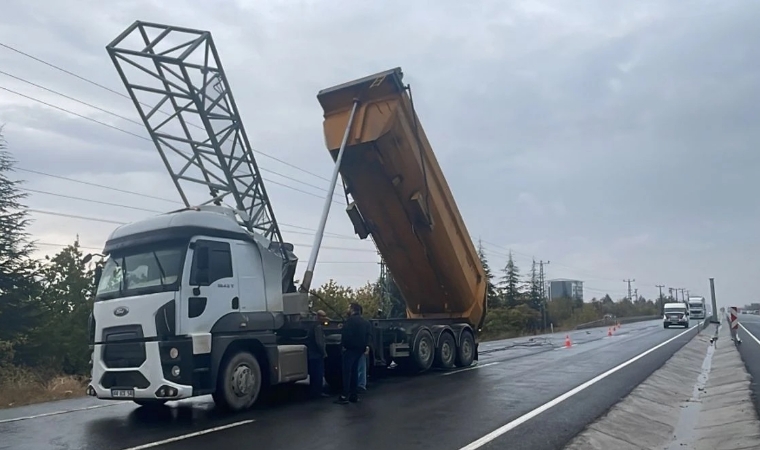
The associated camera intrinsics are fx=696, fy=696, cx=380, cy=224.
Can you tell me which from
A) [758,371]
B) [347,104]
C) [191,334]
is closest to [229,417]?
[191,334]

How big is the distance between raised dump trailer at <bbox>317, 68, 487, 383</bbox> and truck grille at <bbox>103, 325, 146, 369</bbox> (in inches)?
167

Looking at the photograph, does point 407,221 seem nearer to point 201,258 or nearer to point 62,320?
point 201,258

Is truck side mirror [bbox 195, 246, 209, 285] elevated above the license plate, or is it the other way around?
truck side mirror [bbox 195, 246, 209, 285]

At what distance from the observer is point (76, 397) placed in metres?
13.9

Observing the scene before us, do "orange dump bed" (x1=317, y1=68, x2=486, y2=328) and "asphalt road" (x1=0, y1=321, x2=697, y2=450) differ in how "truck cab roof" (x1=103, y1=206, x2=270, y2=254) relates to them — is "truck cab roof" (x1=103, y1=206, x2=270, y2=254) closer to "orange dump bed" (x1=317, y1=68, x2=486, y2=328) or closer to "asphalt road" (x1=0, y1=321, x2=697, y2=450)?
"asphalt road" (x1=0, y1=321, x2=697, y2=450)

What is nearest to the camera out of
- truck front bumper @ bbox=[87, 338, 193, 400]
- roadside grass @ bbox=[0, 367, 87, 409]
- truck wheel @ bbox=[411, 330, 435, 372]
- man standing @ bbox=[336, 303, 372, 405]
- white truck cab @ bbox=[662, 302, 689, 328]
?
truck front bumper @ bbox=[87, 338, 193, 400]

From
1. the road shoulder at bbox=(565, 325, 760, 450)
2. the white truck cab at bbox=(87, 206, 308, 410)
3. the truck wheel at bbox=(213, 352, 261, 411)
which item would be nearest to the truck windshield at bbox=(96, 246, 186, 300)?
the white truck cab at bbox=(87, 206, 308, 410)

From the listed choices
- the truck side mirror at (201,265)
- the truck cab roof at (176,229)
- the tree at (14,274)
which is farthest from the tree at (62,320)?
the truck side mirror at (201,265)

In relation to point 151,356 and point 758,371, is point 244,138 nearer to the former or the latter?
point 151,356

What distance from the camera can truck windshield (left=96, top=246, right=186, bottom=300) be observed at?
995 centimetres

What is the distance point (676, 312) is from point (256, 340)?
163 feet

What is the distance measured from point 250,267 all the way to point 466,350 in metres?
8.13

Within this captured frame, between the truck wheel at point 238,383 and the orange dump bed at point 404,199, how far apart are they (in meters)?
5.12

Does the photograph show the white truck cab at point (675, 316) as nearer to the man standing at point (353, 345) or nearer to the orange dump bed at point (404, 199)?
the orange dump bed at point (404, 199)
